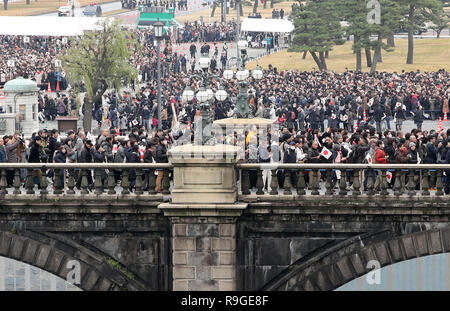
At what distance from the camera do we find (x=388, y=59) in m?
105

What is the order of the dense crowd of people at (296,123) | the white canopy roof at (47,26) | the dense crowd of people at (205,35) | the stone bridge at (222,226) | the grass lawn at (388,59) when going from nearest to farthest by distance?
the stone bridge at (222,226), the dense crowd of people at (296,123), the white canopy roof at (47,26), the grass lawn at (388,59), the dense crowd of people at (205,35)

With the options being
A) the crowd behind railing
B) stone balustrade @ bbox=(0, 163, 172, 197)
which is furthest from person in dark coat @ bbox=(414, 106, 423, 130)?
stone balustrade @ bbox=(0, 163, 172, 197)

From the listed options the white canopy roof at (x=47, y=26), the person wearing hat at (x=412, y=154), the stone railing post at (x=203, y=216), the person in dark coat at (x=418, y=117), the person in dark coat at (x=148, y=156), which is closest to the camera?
the stone railing post at (x=203, y=216)

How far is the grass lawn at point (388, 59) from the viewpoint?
10069 cm

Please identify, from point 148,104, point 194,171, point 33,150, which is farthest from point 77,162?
point 148,104

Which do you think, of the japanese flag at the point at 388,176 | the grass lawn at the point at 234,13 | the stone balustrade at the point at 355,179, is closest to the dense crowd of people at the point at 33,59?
the grass lawn at the point at 234,13

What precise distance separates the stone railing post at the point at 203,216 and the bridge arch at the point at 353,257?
1654mm

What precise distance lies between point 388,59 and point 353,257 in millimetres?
72436

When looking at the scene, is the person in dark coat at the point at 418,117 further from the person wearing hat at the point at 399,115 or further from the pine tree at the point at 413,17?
the pine tree at the point at 413,17

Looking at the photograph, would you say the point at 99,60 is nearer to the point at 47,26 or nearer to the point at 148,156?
the point at 47,26

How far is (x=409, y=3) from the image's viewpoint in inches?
3986

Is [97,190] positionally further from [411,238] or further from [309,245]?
[411,238]
